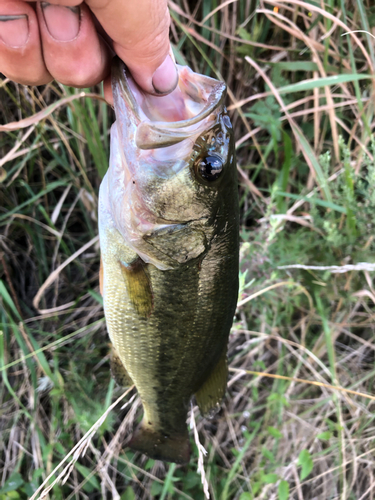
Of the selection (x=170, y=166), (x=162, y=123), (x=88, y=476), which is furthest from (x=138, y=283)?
(x=88, y=476)

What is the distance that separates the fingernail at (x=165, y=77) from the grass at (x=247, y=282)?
2.90ft

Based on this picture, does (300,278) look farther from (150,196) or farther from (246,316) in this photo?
(150,196)

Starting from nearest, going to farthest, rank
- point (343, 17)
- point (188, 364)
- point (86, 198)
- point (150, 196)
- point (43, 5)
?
1. point (43, 5)
2. point (150, 196)
3. point (188, 364)
4. point (343, 17)
5. point (86, 198)

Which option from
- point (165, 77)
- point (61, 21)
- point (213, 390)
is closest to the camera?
point (61, 21)

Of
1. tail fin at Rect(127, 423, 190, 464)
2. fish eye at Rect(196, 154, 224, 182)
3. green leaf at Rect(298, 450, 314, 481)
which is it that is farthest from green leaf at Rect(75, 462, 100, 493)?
fish eye at Rect(196, 154, 224, 182)

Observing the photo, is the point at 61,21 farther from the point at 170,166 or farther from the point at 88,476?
the point at 88,476

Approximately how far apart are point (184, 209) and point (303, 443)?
1.90 m

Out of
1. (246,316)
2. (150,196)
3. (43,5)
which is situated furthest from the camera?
(246,316)

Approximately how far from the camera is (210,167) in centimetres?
101

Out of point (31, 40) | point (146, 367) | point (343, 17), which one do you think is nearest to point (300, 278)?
point (146, 367)

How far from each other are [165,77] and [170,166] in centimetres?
27

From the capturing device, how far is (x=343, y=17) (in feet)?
5.80

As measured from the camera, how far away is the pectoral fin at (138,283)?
3.88 ft

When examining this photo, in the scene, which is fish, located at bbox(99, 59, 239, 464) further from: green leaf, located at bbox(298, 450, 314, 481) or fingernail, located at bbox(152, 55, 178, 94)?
green leaf, located at bbox(298, 450, 314, 481)
